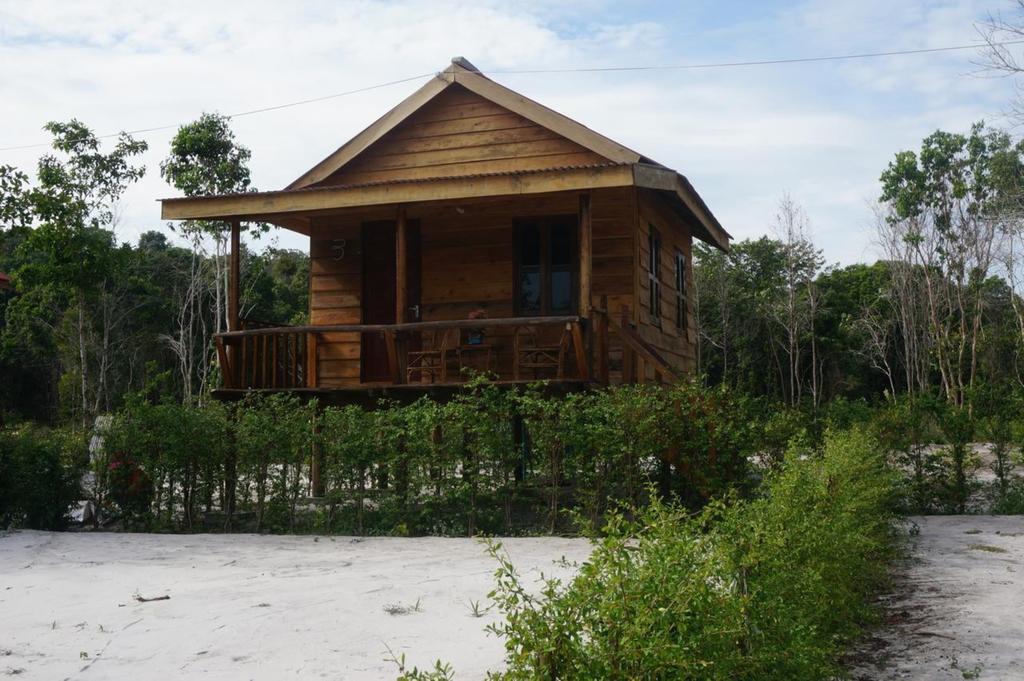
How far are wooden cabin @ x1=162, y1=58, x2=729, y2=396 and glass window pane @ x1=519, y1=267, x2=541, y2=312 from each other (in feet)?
0.07

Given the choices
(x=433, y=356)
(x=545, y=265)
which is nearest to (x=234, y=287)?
(x=433, y=356)

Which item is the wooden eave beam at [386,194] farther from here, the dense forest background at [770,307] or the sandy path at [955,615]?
the dense forest background at [770,307]

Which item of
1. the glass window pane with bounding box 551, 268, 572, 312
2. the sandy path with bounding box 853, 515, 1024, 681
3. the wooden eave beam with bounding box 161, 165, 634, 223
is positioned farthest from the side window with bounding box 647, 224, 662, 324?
the sandy path with bounding box 853, 515, 1024, 681

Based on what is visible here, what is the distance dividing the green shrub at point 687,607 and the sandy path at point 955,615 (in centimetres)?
49

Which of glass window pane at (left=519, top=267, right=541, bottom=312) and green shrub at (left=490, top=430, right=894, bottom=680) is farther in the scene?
glass window pane at (left=519, top=267, right=541, bottom=312)

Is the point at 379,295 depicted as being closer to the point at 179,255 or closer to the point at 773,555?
the point at 773,555

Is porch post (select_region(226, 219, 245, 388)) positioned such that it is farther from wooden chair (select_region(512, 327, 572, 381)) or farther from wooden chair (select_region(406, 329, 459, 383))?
wooden chair (select_region(512, 327, 572, 381))

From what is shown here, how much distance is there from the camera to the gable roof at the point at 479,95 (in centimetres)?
1389

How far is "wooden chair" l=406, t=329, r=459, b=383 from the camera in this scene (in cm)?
1270

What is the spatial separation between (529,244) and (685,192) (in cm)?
231

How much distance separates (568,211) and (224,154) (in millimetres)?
17958

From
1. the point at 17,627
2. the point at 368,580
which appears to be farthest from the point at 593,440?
the point at 17,627

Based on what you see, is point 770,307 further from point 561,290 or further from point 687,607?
point 687,607

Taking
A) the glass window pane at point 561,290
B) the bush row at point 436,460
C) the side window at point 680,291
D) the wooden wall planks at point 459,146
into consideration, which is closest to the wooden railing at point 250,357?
the bush row at point 436,460
